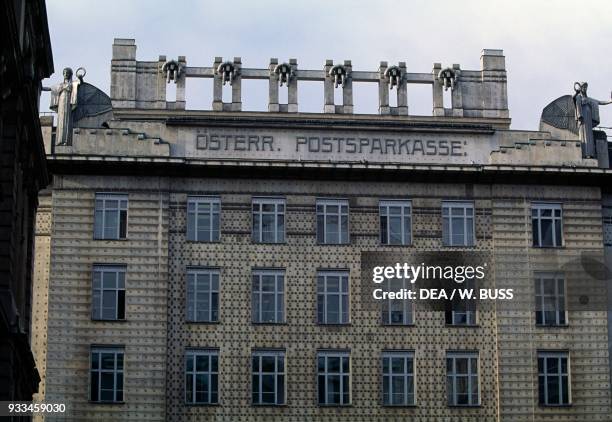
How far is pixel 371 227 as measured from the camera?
→ 50.1 metres

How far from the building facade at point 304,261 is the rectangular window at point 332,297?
0.08m

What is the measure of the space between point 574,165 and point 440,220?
5.70m

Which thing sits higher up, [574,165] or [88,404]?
[574,165]

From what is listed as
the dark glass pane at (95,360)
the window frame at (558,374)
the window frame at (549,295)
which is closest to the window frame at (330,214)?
the window frame at (549,295)

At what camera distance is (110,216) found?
49312mm

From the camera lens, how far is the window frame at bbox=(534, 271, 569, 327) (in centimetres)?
4947

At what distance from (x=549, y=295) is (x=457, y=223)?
14.5ft

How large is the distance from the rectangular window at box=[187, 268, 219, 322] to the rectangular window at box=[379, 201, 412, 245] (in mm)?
6610

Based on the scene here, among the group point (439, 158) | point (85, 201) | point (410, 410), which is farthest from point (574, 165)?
point (85, 201)

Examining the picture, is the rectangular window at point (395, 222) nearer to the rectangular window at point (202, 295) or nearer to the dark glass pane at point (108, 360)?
the rectangular window at point (202, 295)

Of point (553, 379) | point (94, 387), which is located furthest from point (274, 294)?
point (553, 379)

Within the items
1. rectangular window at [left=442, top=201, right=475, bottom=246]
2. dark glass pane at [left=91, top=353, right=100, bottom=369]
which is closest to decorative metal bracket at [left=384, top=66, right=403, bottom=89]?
rectangular window at [left=442, top=201, right=475, bottom=246]

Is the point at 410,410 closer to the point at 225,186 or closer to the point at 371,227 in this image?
the point at 371,227

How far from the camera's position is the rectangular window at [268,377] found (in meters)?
48.2
